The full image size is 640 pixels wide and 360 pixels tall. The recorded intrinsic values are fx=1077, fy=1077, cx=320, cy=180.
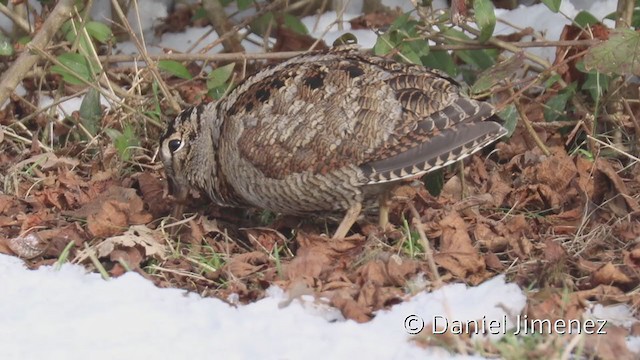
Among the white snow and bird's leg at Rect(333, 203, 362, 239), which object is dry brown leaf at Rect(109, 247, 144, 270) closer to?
the white snow

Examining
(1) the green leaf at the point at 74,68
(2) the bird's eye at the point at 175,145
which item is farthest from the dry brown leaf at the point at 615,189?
(1) the green leaf at the point at 74,68

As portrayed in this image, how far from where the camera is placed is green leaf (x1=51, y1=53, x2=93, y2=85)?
597cm

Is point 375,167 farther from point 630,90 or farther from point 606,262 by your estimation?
point 630,90

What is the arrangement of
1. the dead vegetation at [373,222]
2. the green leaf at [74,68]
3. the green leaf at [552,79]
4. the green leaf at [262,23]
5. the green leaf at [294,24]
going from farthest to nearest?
the green leaf at [262,23] → the green leaf at [294,24] → the green leaf at [74,68] → the green leaf at [552,79] → the dead vegetation at [373,222]

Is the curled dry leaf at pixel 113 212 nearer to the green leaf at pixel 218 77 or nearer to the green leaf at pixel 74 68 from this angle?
the green leaf at pixel 74 68

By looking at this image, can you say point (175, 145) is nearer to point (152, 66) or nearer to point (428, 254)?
point (152, 66)

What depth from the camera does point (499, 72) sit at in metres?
5.11

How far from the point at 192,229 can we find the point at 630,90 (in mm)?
2618

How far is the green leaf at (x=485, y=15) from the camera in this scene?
5.41 meters

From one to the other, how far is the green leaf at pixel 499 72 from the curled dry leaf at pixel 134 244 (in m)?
1.68

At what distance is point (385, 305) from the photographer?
4.21 metres

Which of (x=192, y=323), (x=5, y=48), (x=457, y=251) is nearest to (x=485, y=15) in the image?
(x=457, y=251)

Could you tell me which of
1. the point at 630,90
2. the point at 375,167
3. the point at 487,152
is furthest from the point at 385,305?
the point at 630,90

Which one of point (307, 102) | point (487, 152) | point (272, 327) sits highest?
point (307, 102)
